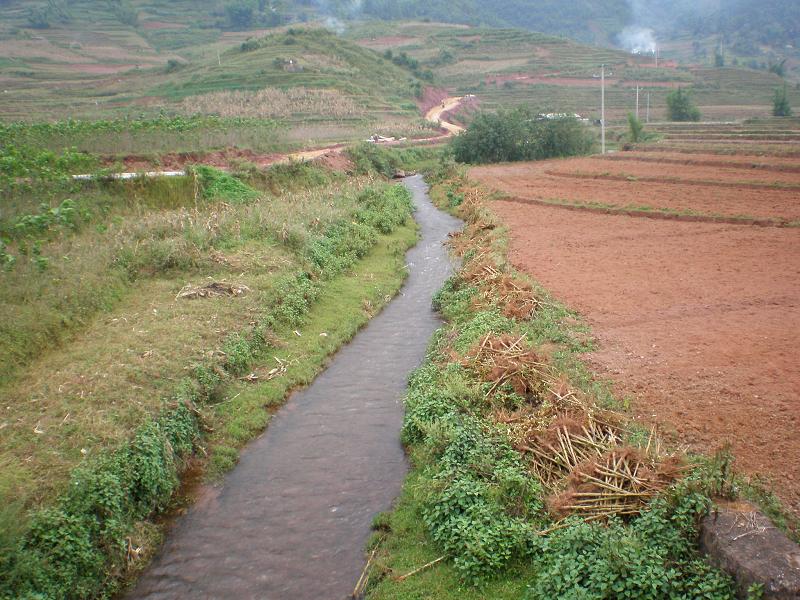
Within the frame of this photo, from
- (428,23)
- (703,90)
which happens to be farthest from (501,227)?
(428,23)

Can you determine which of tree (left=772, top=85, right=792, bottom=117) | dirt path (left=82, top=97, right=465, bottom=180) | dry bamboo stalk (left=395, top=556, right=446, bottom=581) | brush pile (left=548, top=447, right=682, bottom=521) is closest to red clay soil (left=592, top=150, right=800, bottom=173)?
dirt path (left=82, top=97, right=465, bottom=180)

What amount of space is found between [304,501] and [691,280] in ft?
38.9

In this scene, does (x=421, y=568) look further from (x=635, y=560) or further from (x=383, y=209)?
(x=383, y=209)

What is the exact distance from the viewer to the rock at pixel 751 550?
18.0 ft

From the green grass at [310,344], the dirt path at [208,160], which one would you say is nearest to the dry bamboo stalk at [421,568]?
the green grass at [310,344]

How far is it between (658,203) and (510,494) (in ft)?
71.3

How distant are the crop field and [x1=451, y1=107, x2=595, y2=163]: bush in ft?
34.1

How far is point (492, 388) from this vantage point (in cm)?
1068

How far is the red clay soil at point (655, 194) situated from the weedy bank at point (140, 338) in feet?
38.2

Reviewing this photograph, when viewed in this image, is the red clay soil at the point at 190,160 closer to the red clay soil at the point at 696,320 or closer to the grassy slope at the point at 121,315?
the grassy slope at the point at 121,315

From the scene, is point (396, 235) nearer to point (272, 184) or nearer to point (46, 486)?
point (272, 184)

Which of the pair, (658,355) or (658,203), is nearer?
(658,355)

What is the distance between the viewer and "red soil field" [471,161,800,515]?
29.8ft

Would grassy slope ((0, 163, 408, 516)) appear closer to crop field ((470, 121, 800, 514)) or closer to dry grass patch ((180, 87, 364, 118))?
crop field ((470, 121, 800, 514))
